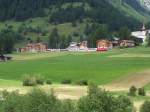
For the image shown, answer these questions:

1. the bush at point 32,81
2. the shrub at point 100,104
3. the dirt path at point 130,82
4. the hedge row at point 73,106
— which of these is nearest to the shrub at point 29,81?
the bush at point 32,81

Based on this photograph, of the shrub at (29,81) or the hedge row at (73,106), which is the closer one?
the hedge row at (73,106)

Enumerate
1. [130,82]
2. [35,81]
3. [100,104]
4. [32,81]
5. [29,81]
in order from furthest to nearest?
[130,82]
[35,81]
[32,81]
[29,81]
[100,104]

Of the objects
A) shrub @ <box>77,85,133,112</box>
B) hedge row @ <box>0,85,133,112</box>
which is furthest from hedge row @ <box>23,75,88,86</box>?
shrub @ <box>77,85,133,112</box>

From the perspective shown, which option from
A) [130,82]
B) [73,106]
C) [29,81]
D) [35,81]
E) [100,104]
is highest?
[100,104]

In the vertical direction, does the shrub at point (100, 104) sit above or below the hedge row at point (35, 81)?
above

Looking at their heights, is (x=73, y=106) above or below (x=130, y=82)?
above

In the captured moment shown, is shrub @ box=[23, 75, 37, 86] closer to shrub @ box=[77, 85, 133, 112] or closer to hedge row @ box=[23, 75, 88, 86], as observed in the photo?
hedge row @ box=[23, 75, 88, 86]

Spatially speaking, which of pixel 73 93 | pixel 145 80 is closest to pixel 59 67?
pixel 145 80

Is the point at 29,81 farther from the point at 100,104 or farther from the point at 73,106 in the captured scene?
the point at 100,104

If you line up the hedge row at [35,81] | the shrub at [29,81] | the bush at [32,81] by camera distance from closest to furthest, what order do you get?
the shrub at [29,81], the bush at [32,81], the hedge row at [35,81]

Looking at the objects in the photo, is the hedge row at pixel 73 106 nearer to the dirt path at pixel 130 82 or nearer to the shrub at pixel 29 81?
the dirt path at pixel 130 82

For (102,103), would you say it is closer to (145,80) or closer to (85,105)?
(85,105)

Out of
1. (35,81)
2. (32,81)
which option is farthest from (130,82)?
(32,81)

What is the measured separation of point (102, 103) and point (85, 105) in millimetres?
1053
